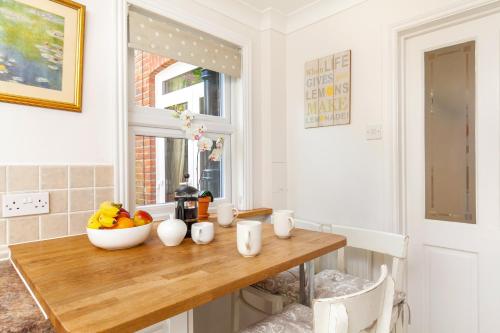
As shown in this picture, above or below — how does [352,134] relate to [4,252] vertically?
above

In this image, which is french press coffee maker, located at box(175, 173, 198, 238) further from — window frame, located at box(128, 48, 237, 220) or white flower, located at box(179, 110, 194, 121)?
white flower, located at box(179, 110, 194, 121)

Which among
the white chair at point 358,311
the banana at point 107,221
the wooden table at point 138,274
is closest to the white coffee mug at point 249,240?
the wooden table at point 138,274

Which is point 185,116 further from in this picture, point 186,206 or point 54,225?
point 54,225

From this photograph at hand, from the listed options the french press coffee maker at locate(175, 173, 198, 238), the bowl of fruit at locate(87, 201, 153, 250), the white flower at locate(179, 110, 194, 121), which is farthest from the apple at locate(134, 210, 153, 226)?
the white flower at locate(179, 110, 194, 121)

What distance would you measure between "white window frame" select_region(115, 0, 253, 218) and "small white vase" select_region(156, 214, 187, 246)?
1.99 ft

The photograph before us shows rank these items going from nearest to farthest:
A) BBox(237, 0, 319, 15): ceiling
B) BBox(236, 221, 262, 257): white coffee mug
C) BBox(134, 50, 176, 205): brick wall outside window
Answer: BBox(236, 221, 262, 257): white coffee mug → BBox(134, 50, 176, 205): brick wall outside window → BBox(237, 0, 319, 15): ceiling

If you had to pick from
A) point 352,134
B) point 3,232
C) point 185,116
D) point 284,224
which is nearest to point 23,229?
point 3,232

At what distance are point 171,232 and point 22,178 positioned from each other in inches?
30.1

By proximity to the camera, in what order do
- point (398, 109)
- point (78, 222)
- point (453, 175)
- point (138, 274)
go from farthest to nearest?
point (398, 109)
point (453, 175)
point (78, 222)
point (138, 274)

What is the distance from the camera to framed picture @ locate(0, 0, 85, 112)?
1284 millimetres

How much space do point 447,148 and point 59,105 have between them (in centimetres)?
211

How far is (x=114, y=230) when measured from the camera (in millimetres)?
1059

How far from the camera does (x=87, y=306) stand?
65 centimetres

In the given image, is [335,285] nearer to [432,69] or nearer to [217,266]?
[217,266]
